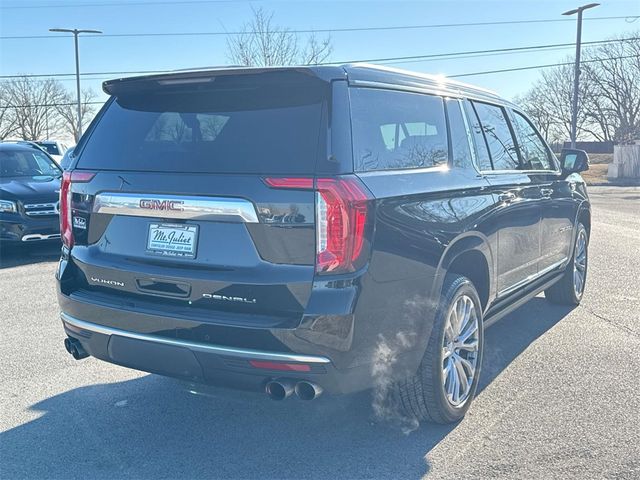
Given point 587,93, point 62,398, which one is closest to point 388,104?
point 62,398

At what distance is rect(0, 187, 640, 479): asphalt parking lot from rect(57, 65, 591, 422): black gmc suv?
1.11 ft

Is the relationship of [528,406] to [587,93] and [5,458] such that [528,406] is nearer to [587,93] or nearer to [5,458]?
[5,458]

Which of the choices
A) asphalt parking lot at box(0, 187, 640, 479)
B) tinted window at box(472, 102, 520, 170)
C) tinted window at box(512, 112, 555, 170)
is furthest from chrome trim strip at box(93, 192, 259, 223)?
tinted window at box(512, 112, 555, 170)

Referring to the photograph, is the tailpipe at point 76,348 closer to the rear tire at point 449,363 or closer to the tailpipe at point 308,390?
the tailpipe at point 308,390

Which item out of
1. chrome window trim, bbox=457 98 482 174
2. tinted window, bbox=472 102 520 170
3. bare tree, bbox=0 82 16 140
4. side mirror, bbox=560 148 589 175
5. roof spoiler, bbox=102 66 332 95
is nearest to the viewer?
roof spoiler, bbox=102 66 332 95

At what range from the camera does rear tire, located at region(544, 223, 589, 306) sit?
241 inches

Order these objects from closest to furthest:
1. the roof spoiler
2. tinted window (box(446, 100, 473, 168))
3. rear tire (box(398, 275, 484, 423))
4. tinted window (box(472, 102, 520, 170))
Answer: the roof spoiler, rear tire (box(398, 275, 484, 423)), tinted window (box(446, 100, 473, 168)), tinted window (box(472, 102, 520, 170))

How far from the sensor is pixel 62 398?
13.1 feet

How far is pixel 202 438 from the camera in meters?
3.48

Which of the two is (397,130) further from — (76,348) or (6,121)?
(6,121)

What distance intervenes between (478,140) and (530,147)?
1230mm

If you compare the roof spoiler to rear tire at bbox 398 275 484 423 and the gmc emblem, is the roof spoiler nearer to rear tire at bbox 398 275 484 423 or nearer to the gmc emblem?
the gmc emblem

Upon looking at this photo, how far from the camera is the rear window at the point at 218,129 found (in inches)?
114

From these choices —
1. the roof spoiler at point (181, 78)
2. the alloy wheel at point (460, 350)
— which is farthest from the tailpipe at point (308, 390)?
the roof spoiler at point (181, 78)
